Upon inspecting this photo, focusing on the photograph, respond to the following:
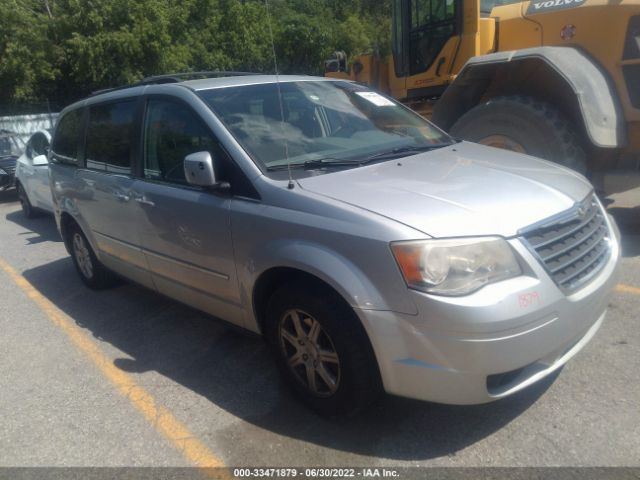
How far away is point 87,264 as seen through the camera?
5414mm

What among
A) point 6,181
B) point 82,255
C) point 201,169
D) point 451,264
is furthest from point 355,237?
point 6,181

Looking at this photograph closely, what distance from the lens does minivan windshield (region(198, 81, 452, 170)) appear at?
3348mm

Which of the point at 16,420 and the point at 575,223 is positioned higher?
the point at 575,223

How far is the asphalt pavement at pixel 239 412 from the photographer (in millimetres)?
2734

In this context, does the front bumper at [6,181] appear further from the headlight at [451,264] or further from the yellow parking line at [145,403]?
the headlight at [451,264]

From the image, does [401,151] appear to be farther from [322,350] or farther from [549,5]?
[549,5]

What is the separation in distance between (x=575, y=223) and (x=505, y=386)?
3.02 feet

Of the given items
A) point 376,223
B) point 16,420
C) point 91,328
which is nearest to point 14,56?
point 91,328

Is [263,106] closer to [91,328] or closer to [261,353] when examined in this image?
[261,353]

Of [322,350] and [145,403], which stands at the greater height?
[322,350]

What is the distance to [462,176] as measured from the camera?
3.07 meters

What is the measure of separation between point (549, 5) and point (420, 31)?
1.75 m

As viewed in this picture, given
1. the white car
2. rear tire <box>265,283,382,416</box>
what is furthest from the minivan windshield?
the white car

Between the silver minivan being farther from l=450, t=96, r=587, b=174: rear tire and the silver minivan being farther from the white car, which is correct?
the white car
